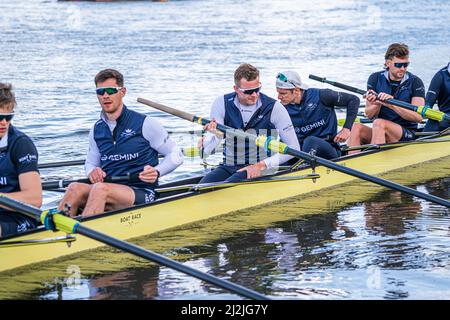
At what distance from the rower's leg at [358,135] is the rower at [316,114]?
824 millimetres

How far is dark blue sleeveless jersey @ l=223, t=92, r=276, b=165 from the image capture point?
9805mm

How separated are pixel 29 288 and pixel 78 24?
2936 cm

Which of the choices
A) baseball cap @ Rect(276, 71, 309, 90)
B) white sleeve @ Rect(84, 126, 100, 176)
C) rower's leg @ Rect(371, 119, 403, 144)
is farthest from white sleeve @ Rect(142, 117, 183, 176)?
rower's leg @ Rect(371, 119, 403, 144)

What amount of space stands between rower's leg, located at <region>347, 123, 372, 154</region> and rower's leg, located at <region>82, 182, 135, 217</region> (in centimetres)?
406

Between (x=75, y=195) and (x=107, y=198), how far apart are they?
31 cm

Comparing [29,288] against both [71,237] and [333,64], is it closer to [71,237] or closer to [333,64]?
[71,237]

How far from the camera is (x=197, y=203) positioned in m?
9.50

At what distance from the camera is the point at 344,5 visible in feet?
154

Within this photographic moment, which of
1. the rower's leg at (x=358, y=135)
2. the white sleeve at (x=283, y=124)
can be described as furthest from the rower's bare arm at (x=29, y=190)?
the rower's leg at (x=358, y=135)

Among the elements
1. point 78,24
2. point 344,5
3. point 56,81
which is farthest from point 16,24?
point 344,5

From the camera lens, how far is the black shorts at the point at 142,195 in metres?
8.72

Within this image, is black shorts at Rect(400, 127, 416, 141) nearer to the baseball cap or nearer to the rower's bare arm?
the baseball cap

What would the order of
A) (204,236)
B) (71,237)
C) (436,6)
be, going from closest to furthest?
(71,237)
(204,236)
(436,6)

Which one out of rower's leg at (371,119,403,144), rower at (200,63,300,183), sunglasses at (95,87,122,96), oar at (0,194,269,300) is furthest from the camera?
rower's leg at (371,119,403,144)
